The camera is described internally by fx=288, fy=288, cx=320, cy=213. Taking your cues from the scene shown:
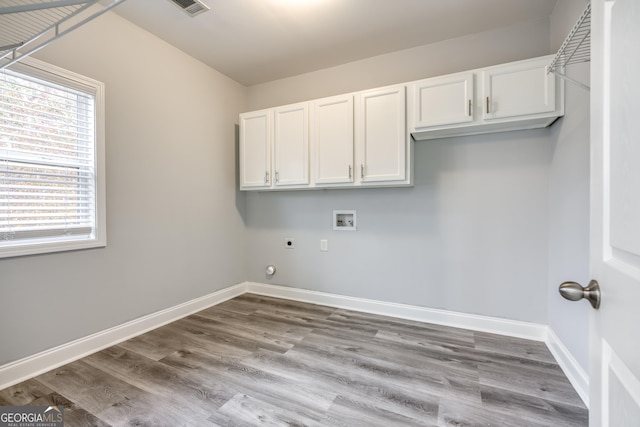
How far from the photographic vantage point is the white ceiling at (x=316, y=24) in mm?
2139

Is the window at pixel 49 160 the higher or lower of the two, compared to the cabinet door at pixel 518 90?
lower

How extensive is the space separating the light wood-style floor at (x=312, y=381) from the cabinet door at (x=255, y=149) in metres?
1.52

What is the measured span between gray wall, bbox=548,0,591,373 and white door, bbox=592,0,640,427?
4.02ft

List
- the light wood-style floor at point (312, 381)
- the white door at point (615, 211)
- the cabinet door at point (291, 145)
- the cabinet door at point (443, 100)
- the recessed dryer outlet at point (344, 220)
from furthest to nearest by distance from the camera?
the recessed dryer outlet at point (344, 220), the cabinet door at point (291, 145), the cabinet door at point (443, 100), the light wood-style floor at point (312, 381), the white door at point (615, 211)

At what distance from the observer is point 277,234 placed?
3443 millimetres

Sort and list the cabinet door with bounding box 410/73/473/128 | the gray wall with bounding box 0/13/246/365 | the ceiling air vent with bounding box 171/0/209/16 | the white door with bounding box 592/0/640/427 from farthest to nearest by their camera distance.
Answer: the cabinet door with bounding box 410/73/473/128 < the ceiling air vent with bounding box 171/0/209/16 < the gray wall with bounding box 0/13/246/365 < the white door with bounding box 592/0/640/427

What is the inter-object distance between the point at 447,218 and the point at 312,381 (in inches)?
69.7

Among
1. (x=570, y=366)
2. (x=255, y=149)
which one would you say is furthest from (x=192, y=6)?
(x=570, y=366)

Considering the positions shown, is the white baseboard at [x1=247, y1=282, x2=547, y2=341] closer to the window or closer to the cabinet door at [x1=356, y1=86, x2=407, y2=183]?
the cabinet door at [x1=356, y1=86, x2=407, y2=183]

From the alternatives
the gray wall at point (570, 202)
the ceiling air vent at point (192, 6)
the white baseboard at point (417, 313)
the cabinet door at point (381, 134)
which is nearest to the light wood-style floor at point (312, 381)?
the white baseboard at point (417, 313)

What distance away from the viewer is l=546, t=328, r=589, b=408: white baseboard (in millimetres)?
1616

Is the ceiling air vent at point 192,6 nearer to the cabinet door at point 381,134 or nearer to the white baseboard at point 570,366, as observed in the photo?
the cabinet door at point 381,134

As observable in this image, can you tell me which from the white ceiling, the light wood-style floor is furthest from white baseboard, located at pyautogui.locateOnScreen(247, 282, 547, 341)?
the white ceiling

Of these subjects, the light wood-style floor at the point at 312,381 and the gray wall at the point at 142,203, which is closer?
the light wood-style floor at the point at 312,381
